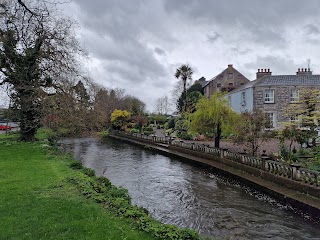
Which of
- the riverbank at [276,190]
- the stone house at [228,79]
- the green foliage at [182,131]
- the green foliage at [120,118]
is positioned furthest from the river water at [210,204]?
the stone house at [228,79]

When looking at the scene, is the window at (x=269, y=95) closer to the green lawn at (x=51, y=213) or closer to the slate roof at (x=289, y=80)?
the slate roof at (x=289, y=80)

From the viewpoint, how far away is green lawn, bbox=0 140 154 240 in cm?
581

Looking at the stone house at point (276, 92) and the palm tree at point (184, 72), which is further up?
the palm tree at point (184, 72)

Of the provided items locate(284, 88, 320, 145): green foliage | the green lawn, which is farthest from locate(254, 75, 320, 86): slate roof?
the green lawn

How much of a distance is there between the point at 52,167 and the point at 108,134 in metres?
38.4

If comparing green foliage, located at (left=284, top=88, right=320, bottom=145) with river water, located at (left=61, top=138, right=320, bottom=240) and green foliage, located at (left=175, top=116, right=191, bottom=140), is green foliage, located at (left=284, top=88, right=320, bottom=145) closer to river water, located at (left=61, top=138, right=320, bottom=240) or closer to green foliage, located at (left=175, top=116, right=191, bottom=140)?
river water, located at (left=61, top=138, right=320, bottom=240)

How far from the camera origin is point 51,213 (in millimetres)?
6957

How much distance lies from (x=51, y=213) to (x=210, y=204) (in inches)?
253

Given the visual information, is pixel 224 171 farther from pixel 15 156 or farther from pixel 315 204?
pixel 15 156

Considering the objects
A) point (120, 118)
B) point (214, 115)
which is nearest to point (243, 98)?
point (214, 115)

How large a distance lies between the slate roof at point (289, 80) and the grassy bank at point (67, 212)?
26.5m

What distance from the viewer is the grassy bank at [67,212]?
19.3 ft

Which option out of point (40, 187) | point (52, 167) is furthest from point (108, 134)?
point (40, 187)

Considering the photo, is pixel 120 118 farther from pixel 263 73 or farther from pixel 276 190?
pixel 276 190
